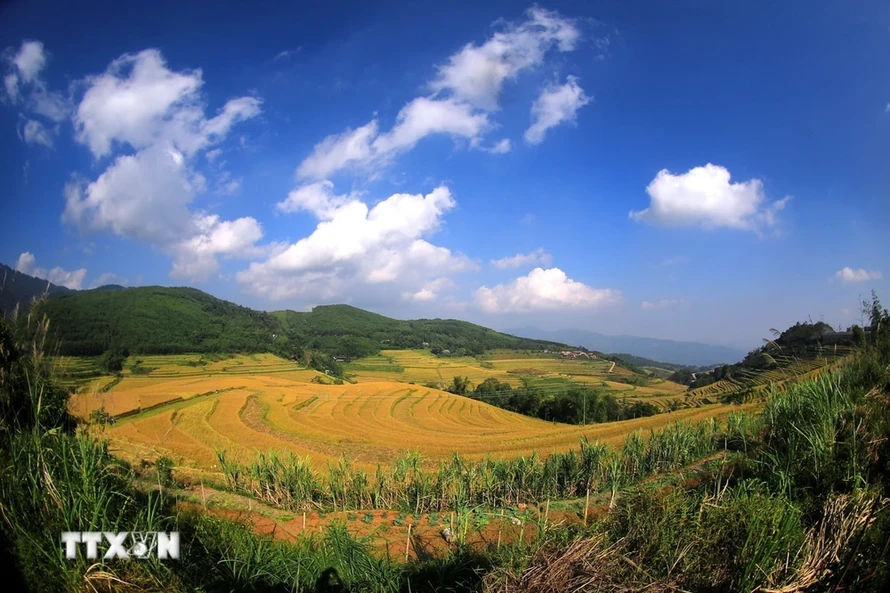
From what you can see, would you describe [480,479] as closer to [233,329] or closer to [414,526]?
[414,526]

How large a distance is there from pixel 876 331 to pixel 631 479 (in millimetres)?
6047

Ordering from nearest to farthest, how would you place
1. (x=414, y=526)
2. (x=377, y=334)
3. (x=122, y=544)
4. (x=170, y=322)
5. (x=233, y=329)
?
1. (x=122, y=544)
2. (x=414, y=526)
3. (x=170, y=322)
4. (x=233, y=329)
5. (x=377, y=334)

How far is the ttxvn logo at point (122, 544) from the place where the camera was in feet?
8.79

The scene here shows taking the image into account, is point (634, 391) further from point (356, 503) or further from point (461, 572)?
point (461, 572)

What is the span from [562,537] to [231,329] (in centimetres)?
10248

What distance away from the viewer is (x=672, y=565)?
2.56 m

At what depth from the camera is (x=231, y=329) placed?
302 ft

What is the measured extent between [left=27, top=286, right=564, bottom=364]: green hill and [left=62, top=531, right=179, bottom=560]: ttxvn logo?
Result: 2.51 m

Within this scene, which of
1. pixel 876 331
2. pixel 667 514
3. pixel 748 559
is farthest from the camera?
pixel 876 331

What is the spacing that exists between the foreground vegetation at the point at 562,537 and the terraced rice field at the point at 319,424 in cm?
1791

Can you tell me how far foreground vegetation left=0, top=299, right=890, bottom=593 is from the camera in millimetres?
2492

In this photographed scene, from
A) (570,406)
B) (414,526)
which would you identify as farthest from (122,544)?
(570,406)

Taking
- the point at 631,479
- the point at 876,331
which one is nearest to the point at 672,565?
the point at 876,331

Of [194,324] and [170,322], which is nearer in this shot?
[170,322]
